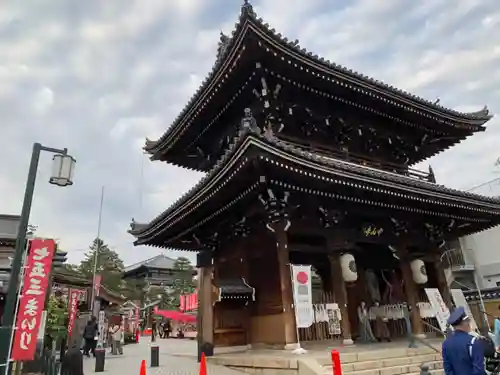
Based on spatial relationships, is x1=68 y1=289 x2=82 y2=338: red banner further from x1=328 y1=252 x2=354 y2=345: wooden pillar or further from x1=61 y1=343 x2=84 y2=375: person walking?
x1=328 y1=252 x2=354 y2=345: wooden pillar

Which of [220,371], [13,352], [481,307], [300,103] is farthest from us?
[481,307]

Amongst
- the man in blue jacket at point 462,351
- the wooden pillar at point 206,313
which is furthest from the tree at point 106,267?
the man in blue jacket at point 462,351

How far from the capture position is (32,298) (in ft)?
28.0

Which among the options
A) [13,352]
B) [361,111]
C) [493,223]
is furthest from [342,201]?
[13,352]

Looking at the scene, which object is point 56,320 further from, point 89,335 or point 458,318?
point 458,318

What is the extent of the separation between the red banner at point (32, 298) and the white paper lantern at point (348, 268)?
9125mm

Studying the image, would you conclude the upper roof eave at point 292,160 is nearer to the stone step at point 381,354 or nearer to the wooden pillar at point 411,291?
the wooden pillar at point 411,291

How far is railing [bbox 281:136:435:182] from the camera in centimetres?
1534

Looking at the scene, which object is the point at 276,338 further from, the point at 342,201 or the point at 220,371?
the point at 342,201

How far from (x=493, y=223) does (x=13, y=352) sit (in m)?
18.2

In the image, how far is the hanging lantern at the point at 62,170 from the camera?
8.34 meters

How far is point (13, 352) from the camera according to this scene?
305 inches

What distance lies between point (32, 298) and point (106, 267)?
57.8 m

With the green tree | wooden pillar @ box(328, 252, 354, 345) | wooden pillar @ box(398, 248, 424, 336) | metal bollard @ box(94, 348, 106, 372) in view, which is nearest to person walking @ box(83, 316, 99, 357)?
the green tree
